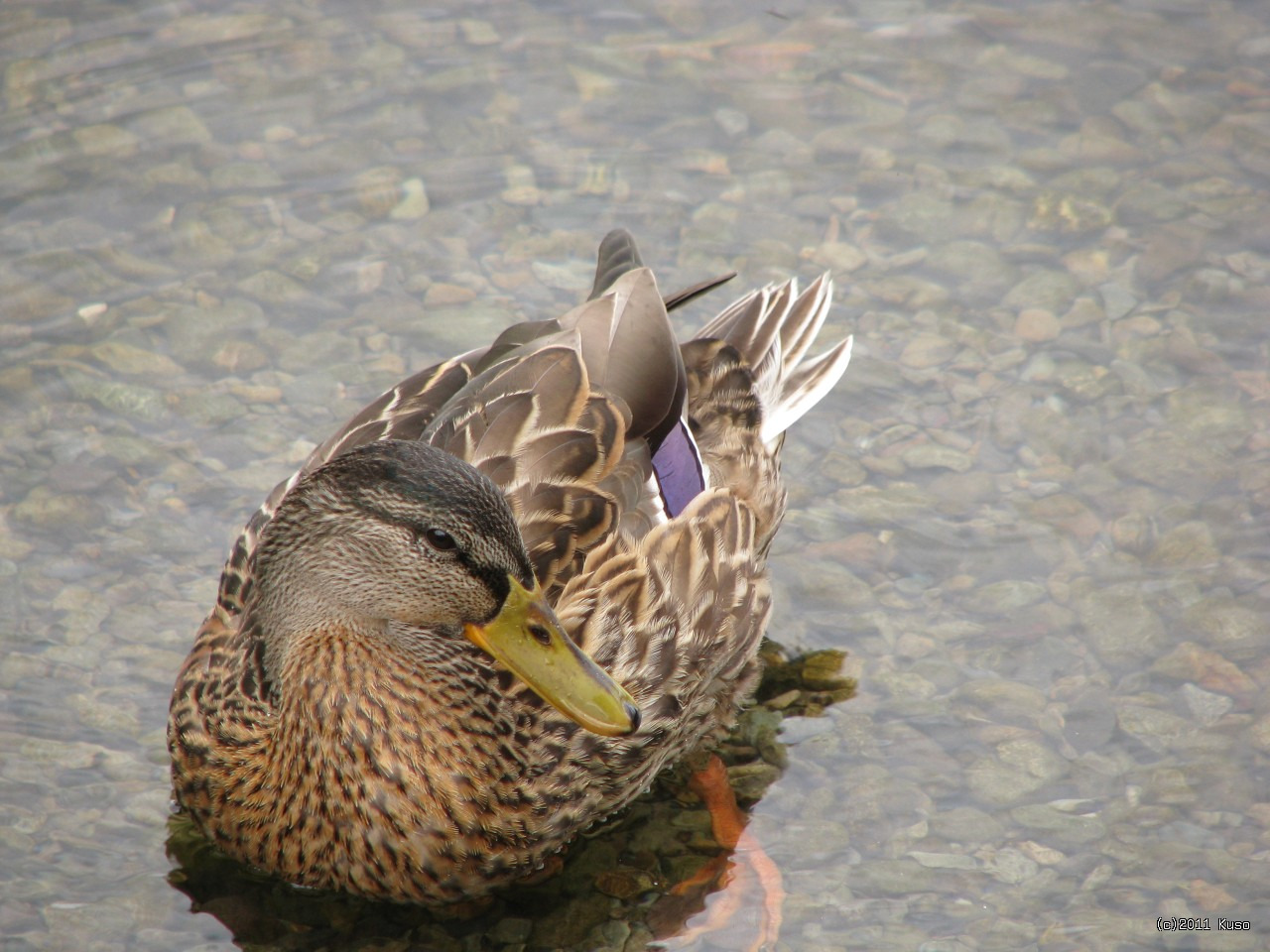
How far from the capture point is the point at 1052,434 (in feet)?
21.2

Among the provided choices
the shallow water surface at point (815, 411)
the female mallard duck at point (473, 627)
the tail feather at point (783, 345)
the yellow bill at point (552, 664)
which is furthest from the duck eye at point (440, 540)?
the tail feather at point (783, 345)

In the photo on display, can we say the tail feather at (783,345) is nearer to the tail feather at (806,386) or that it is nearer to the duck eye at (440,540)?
the tail feather at (806,386)

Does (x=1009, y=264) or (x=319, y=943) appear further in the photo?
(x=1009, y=264)

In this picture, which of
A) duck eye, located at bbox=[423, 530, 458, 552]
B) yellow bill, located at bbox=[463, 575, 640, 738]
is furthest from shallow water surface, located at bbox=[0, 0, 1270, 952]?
duck eye, located at bbox=[423, 530, 458, 552]

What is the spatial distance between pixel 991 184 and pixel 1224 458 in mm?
1853

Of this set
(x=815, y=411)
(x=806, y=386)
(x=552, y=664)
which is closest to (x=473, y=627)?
(x=552, y=664)

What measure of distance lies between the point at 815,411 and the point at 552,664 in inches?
106

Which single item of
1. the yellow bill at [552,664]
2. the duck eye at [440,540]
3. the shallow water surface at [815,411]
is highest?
the duck eye at [440,540]

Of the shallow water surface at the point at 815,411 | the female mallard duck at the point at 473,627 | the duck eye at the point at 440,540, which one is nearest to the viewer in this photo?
the duck eye at the point at 440,540

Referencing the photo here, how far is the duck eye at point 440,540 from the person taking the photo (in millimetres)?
4062

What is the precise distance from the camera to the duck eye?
13.3ft

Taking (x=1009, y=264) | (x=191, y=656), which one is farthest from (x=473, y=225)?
(x=191, y=656)

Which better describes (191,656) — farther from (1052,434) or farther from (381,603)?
(1052,434)

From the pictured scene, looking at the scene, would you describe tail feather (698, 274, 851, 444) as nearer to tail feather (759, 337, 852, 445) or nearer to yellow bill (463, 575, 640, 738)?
tail feather (759, 337, 852, 445)
